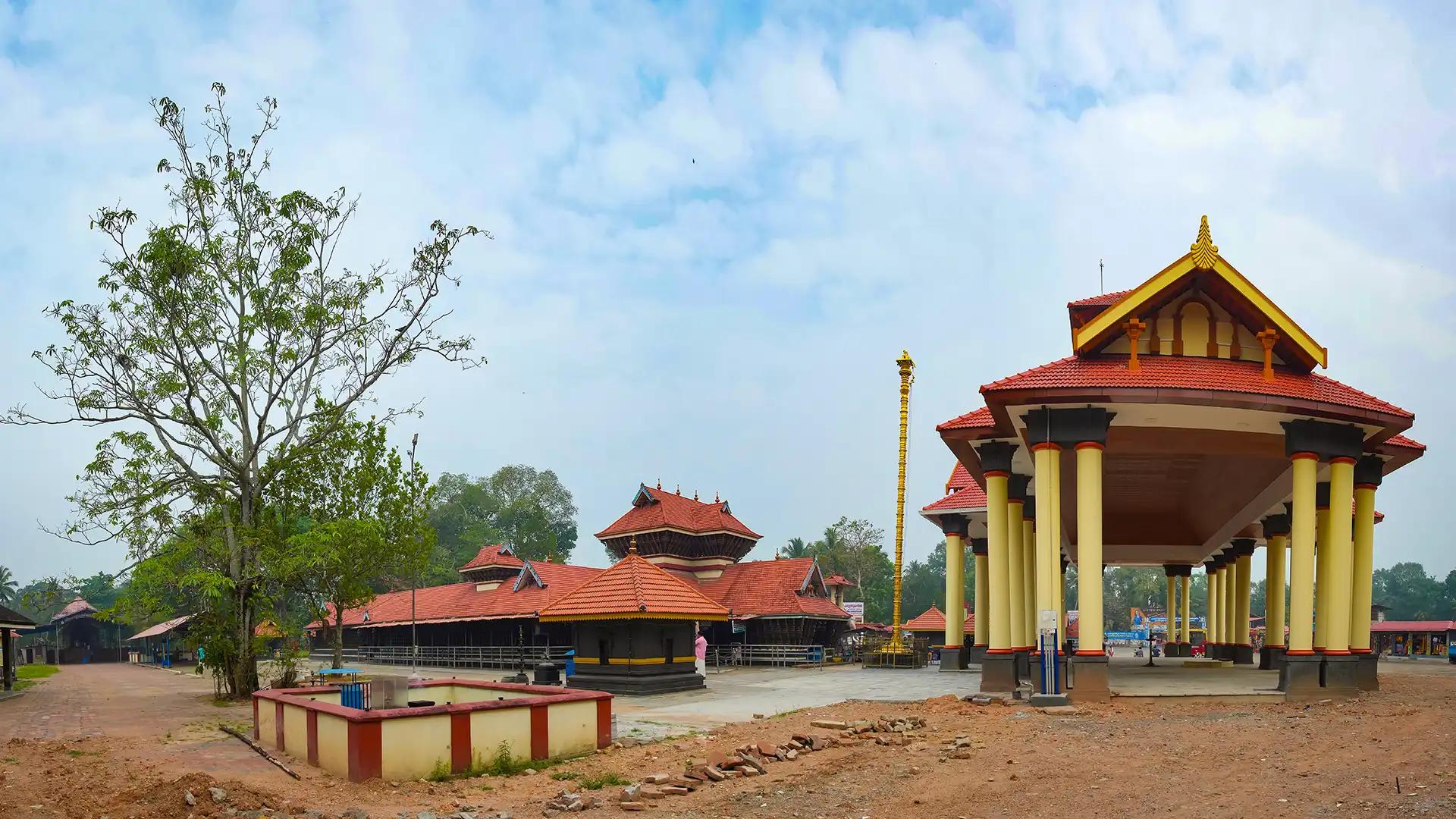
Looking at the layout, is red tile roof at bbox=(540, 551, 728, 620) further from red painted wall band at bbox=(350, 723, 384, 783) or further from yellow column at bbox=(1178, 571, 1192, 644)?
yellow column at bbox=(1178, 571, 1192, 644)

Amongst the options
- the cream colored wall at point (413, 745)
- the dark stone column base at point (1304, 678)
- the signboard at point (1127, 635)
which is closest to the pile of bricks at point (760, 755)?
the cream colored wall at point (413, 745)

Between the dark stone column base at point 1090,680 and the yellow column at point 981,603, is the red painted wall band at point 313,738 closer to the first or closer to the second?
the dark stone column base at point 1090,680

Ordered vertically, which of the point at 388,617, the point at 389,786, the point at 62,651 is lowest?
the point at 62,651

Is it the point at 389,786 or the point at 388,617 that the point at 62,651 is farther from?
the point at 389,786

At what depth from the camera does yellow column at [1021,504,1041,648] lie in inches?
969

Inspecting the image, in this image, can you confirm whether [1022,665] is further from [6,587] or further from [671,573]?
[6,587]

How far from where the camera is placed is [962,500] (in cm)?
3456

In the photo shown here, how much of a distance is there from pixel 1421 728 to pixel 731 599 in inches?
1247

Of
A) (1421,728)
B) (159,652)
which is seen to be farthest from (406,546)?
(159,652)

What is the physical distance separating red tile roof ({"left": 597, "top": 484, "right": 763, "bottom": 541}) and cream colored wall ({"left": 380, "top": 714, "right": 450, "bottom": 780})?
98.7ft

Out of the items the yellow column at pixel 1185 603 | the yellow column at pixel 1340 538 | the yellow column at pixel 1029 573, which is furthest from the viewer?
the yellow column at pixel 1185 603

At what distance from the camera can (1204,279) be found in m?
18.7

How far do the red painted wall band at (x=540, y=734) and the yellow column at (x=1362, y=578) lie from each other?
1507cm

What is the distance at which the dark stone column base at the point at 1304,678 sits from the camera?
58.2 feet
